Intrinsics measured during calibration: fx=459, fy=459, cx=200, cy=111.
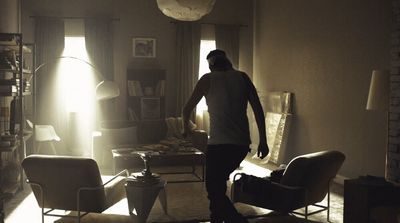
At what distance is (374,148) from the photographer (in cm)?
566

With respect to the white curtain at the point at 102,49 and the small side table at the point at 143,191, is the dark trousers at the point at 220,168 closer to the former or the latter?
the small side table at the point at 143,191

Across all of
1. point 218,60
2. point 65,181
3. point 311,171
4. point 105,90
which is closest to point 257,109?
point 218,60

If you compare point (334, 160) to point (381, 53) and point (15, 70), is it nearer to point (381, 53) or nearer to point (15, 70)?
point (381, 53)

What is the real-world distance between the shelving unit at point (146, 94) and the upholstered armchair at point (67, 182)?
5194mm

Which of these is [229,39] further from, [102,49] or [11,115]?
[11,115]

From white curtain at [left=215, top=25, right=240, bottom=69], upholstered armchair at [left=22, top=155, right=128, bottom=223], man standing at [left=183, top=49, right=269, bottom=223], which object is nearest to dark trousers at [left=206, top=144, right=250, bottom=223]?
man standing at [left=183, top=49, right=269, bottom=223]

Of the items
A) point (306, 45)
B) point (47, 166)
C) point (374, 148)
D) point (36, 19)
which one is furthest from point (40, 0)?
point (374, 148)

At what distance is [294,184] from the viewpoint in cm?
403

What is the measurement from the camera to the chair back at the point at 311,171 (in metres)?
4.01

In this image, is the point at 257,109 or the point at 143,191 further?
the point at 143,191

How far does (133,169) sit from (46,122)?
2.82 meters

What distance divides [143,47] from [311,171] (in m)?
6.06

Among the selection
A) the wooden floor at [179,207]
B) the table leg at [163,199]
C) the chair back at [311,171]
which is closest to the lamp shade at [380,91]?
the chair back at [311,171]

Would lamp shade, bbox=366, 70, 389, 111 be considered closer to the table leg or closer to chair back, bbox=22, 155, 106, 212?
the table leg
